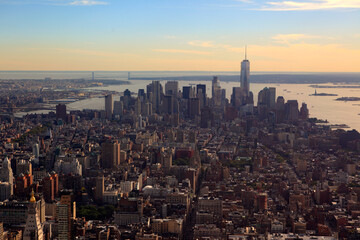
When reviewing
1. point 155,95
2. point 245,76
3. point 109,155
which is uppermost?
point 245,76

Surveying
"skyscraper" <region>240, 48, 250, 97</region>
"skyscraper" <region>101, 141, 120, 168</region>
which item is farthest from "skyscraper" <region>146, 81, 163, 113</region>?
"skyscraper" <region>101, 141, 120, 168</region>

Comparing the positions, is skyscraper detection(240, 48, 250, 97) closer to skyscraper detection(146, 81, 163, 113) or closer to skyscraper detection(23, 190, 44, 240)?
skyscraper detection(146, 81, 163, 113)

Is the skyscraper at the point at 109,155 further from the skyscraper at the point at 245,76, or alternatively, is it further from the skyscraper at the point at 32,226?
the skyscraper at the point at 245,76

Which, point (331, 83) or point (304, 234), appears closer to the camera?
point (304, 234)

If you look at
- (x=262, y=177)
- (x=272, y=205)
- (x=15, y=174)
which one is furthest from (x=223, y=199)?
(x=15, y=174)

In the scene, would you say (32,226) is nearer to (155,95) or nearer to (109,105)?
(109,105)

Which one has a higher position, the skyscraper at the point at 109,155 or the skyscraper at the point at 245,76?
the skyscraper at the point at 245,76

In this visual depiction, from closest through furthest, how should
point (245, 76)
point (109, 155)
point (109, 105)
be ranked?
point (109, 155), point (109, 105), point (245, 76)

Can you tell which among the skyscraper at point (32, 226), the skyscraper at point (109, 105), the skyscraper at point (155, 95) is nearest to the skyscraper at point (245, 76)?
the skyscraper at point (155, 95)

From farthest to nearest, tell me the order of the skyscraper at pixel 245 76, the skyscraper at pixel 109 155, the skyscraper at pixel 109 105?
the skyscraper at pixel 245 76, the skyscraper at pixel 109 105, the skyscraper at pixel 109 155

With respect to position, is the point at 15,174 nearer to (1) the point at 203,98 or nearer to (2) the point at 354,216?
(2) the point at 354,216

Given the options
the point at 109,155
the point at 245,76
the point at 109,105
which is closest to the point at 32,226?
the point at 109,155
